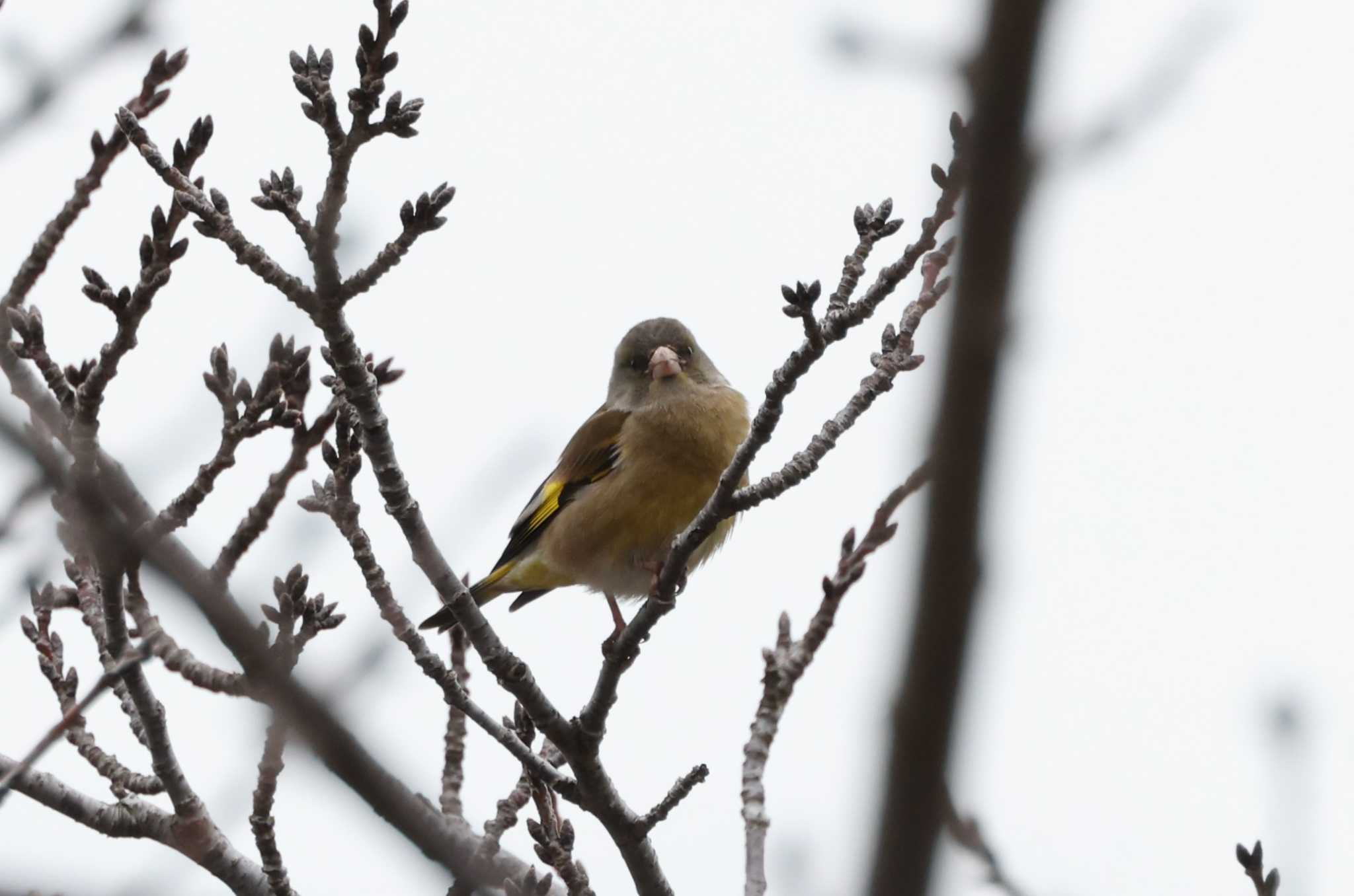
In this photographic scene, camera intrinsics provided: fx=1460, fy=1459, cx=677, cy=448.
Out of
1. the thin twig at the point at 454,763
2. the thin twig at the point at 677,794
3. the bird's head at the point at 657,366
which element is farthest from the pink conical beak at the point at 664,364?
the thin twig at the point at 677,794

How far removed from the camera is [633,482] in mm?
6957

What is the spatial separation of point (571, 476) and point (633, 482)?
2.07 feet

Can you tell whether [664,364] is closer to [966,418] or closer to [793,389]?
[793,389]

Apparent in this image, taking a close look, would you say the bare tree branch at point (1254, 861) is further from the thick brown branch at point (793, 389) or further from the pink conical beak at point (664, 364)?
the pink conical beak at point (664, 364)

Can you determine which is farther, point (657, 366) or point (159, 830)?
point (657, 366)

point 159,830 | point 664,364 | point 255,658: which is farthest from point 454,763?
point 255,658

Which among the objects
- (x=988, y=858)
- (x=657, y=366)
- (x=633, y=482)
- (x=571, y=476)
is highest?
(x=657, y=366)

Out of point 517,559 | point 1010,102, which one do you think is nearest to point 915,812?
point 1010,102

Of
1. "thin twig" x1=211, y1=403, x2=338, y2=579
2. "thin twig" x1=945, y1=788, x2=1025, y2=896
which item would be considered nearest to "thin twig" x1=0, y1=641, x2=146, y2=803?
A: "thin twig" x1=211, y1=403, x2=338, y2=579

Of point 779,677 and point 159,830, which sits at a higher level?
point 779,677

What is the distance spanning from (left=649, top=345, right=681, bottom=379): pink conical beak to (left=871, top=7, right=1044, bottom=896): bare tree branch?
228 inches

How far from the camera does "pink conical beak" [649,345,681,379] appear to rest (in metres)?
7.26

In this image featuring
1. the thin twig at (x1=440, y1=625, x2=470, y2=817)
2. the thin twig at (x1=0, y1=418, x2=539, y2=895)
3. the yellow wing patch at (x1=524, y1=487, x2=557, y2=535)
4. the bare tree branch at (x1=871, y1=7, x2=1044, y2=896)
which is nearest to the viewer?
the bare tree branch at (x1=871, y1=7, x2=1044, y2=896)

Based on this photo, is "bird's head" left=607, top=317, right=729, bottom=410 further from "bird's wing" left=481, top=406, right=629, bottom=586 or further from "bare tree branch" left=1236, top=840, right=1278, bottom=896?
"bare tree branch" left=1236, top=840, right=1278, bottom=896
